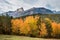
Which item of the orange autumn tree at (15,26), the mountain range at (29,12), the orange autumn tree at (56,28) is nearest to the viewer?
the orange autumn tree at (56,28)

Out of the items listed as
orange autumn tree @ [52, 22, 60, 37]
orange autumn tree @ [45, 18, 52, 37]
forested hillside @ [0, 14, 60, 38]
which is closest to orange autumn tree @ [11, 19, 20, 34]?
forested hillside @ [0, 14, 60, 38]

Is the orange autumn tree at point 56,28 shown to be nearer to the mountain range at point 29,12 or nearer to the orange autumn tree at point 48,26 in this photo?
the orange autumn tree at point 48,26

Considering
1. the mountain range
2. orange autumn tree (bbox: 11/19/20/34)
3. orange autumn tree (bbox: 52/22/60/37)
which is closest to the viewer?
orange autumn tree (bbox: 52/22/60/37)

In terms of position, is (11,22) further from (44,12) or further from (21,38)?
(44,12)

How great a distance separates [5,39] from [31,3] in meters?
2.15

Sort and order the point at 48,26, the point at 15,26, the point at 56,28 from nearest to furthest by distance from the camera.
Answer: the point at 56,28 < the point at 48,26 < the point at 15,26

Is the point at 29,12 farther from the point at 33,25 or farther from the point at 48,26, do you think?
the point at 48,26

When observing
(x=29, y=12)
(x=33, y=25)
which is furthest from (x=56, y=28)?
(x=29, y=12)

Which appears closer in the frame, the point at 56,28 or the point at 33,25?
Answer: the point at 56,28

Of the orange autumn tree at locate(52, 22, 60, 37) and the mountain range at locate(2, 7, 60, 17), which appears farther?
the mountain range at locate(2, 7, 60, 17)

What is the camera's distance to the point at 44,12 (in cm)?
689

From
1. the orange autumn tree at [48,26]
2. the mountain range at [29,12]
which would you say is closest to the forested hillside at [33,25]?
the orange autumn tree at [48,26]

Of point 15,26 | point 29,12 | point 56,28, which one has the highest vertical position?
point 29,12

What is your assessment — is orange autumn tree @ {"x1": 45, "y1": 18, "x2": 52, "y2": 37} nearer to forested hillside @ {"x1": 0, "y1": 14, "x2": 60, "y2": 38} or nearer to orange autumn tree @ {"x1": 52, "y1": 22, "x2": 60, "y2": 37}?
forested hillside @ {"x1": 0, "y1": 14, "x2": 60, "y2": 38}
